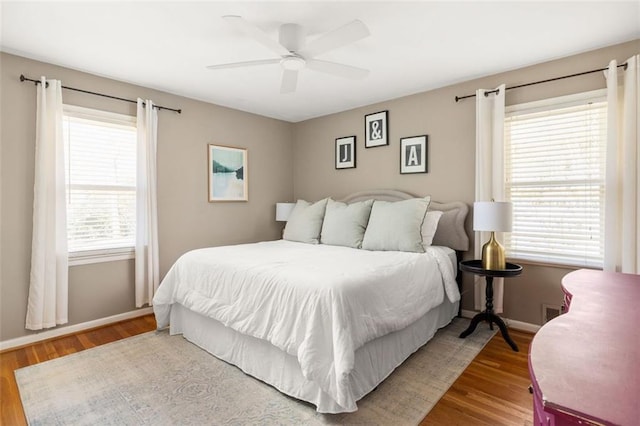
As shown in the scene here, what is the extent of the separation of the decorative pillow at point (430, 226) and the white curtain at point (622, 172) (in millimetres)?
1318

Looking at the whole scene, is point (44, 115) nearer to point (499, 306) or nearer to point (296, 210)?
point (296, 210)

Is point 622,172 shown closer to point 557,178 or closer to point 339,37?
point 557,178

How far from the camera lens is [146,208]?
348cm

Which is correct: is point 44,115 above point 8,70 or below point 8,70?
below

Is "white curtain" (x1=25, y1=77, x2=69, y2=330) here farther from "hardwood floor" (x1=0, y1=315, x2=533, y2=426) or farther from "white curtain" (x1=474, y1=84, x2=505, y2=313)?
"white curtain" (x1=474, y1=84, x2=505, y2=313)

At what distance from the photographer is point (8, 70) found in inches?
108

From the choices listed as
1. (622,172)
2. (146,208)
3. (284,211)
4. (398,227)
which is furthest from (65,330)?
(622,172)

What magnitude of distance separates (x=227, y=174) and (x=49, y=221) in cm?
193

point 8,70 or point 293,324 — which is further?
point 8,70

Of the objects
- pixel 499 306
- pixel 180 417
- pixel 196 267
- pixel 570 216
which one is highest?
pixel 570 216

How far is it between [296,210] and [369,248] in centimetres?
130

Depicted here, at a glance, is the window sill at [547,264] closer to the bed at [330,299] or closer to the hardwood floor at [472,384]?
the bed at [330,299]

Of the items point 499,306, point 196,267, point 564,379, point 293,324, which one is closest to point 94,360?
point 196,267

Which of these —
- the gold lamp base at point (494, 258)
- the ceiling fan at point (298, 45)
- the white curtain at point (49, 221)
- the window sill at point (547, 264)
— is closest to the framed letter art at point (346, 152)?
the ceiling fan at point (298, 45)
